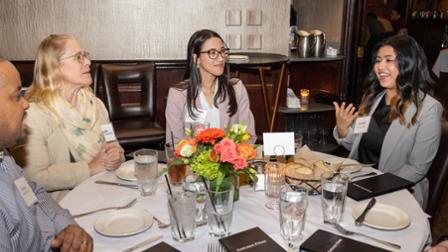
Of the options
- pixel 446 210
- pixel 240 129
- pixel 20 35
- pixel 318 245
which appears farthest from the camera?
pixel 20 35

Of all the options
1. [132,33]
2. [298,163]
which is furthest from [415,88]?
[132,33]

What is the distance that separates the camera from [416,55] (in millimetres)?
2322

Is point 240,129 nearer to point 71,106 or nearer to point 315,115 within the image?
point 71,106

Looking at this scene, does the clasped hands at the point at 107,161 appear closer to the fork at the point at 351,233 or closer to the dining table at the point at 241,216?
the dining table at the point at 241,216

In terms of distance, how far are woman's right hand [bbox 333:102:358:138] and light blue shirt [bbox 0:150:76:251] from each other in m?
1.52

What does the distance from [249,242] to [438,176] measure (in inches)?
48.4

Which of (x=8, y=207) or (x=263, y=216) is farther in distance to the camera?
(x=263, y=216)

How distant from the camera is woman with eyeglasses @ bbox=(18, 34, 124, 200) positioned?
6.34 feet

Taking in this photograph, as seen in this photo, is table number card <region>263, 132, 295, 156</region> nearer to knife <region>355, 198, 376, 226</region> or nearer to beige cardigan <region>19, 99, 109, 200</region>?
knife <region>355, 198, 376, 226</region>

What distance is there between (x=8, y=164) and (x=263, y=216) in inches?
34.6

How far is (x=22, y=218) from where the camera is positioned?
1326mm

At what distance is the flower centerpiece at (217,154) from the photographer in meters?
1.32

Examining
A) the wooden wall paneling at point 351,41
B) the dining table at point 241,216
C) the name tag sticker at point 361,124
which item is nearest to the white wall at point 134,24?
the wooden wall paneling at point 351,41

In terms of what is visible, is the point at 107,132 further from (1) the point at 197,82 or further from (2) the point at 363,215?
(2) the point at 363,215
